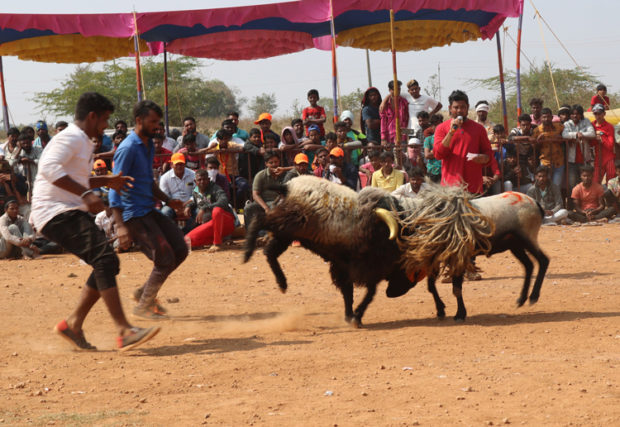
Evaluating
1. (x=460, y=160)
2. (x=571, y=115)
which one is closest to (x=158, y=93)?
(x=571, y=115)

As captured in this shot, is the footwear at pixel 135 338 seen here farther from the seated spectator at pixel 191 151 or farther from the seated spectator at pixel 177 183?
the seated spectator at pixel 191 151

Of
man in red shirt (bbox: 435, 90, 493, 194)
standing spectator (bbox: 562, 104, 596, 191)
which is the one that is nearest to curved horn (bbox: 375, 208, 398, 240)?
man in red shirt (bbox: 435, 90, 493, 194)

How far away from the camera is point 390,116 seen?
1446 centimetres

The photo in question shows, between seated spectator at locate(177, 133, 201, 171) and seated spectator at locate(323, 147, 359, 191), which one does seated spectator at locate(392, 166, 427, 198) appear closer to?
seated spectator at locate(323, 147, 359, 191)

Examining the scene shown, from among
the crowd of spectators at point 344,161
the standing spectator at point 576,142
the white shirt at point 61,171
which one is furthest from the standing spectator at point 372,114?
the white shirt at point 61,171

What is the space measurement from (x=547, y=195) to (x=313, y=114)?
4.59m

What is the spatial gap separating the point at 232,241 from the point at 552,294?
220 inches

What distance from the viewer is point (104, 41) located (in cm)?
1591

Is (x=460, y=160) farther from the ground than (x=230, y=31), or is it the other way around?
(x=230, y=31)

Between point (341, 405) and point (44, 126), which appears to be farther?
point (44, 126)

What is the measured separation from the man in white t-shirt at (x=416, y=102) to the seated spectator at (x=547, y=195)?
2282mm

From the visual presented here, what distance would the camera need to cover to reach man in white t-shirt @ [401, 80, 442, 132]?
14.4m

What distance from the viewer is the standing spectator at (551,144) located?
13.7 metres

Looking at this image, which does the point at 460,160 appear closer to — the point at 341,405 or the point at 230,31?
the point at 341,405
